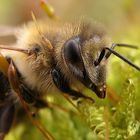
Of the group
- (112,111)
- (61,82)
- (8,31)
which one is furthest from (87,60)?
(8,31)

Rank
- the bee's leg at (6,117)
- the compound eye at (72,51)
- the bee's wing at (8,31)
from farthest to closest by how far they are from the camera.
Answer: the bee's wing at (8,31), the bee's leg at (6,117), the compound eye at (72,51)

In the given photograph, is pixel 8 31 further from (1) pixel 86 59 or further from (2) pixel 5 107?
(1) pixel 86 59

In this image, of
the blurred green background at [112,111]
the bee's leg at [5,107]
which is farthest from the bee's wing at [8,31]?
the bee's leg at [5,107]

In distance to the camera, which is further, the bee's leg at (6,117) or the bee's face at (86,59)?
the bee's leg at (6,117)

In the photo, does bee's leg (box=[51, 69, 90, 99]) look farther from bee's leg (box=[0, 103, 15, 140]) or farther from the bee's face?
bee's leg (box=[0, 103, 15, 140])

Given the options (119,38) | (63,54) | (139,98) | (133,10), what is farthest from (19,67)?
(133,10)

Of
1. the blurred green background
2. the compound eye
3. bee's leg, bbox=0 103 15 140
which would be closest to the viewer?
the compound eye

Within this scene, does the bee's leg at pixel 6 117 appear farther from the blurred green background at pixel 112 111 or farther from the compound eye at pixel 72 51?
the compound eye at pixel 72 51

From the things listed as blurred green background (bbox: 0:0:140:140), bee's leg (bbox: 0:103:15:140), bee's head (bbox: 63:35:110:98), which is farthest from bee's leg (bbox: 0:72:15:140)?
bee's head (bbox: 63:35:110:98)

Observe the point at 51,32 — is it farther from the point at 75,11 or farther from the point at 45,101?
the point at 75,11
